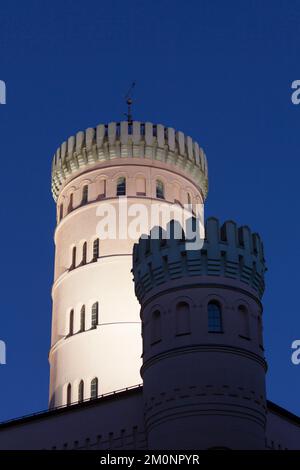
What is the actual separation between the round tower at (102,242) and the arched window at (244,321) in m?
11.5

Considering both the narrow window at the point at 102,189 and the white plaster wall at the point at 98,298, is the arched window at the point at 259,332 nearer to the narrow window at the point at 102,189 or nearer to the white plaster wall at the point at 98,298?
the white plaster wall at the point at 98,298

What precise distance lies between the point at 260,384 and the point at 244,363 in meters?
1.07

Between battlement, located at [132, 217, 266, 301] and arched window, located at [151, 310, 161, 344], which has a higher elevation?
battlement, located at [132, 217, 266, 301]

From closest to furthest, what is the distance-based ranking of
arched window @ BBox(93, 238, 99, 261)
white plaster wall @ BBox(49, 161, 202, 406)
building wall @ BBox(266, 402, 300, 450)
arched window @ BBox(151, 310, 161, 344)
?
arched window @ BBox(151, 310, 161, 344) → building wall @ BBox(266, 402, 300, 450) → white plaster wall @ BBox(49, 161, 202, 406) → arched window @ BBox(93, 238, 99, 261)

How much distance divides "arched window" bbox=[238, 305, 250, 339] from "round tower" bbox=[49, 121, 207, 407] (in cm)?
1152

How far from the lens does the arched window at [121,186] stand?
49812 mm

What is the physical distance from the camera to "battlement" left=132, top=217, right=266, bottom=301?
3456cm

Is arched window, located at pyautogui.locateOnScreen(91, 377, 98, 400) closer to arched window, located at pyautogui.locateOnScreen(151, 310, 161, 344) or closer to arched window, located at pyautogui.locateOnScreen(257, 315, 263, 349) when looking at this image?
arched window, located at pyautogui.locateOnScreen(151, 310, 161, 344)

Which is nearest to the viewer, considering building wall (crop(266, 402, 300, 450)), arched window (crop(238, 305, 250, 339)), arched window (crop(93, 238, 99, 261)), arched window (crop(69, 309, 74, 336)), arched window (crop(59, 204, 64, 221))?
arched window (crop(238, 305, 250, 339))

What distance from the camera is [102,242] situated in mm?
48375

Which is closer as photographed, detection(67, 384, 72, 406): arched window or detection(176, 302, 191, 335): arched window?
detection(176, 302, 191, 335): arched window

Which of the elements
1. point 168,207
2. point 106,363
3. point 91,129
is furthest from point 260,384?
point 91,129

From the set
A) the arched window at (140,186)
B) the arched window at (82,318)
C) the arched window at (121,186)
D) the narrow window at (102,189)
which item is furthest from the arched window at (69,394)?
the arched window at (140,186)

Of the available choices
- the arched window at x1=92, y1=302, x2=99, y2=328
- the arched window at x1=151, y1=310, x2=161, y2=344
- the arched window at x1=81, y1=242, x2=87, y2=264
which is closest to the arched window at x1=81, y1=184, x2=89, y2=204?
the arched window at x1=81, y1=242, x2=87, y2=264
